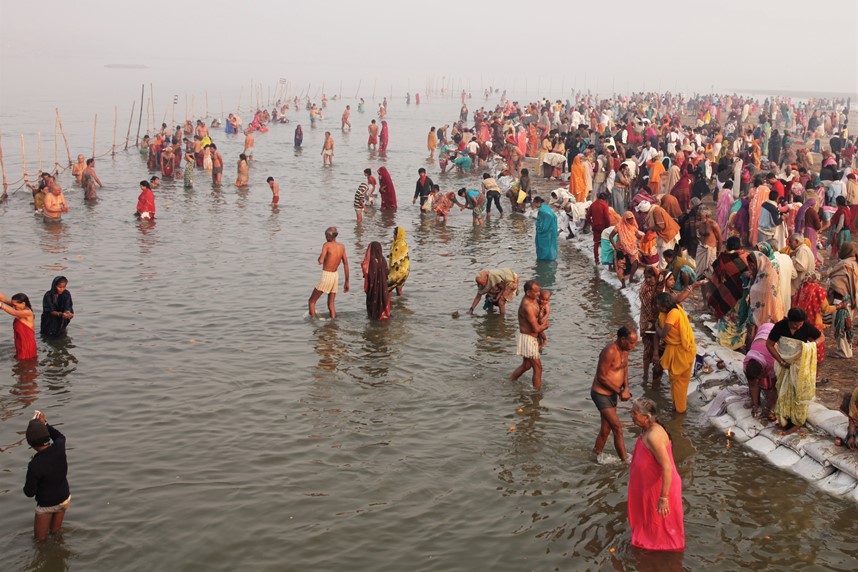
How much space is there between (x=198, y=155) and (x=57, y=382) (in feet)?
63.0

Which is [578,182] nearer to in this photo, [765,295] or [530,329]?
[765,295]

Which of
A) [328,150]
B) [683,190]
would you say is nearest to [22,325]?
[683,190]

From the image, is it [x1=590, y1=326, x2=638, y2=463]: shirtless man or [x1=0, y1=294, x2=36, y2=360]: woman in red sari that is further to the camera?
[x1=0, y1=294, x2=36, y2=360]: woman in red sari

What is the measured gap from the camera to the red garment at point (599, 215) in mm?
15180

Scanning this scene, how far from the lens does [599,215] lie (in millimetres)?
15266

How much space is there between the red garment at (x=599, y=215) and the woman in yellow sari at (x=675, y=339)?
647 centimetres

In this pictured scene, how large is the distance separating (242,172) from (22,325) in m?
15.4

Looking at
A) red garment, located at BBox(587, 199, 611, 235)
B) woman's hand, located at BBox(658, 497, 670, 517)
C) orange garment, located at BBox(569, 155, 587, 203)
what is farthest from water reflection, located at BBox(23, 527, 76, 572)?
orange garment, located at BBox(569, 155, 587, 203)

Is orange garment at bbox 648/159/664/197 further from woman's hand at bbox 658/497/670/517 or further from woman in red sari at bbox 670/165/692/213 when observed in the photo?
woman's hand at bbox 658/497/670/517

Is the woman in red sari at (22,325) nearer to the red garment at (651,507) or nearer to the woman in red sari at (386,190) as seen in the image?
the red garment at (651,507)

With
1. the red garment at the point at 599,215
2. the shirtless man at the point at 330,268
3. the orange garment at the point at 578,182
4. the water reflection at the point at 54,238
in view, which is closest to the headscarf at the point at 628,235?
A: the red garment at the point at 599,215

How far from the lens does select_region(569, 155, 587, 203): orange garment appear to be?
67.5 feet

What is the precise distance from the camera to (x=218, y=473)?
789cm

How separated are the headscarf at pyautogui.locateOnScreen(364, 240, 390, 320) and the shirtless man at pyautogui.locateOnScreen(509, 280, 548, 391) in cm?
320
